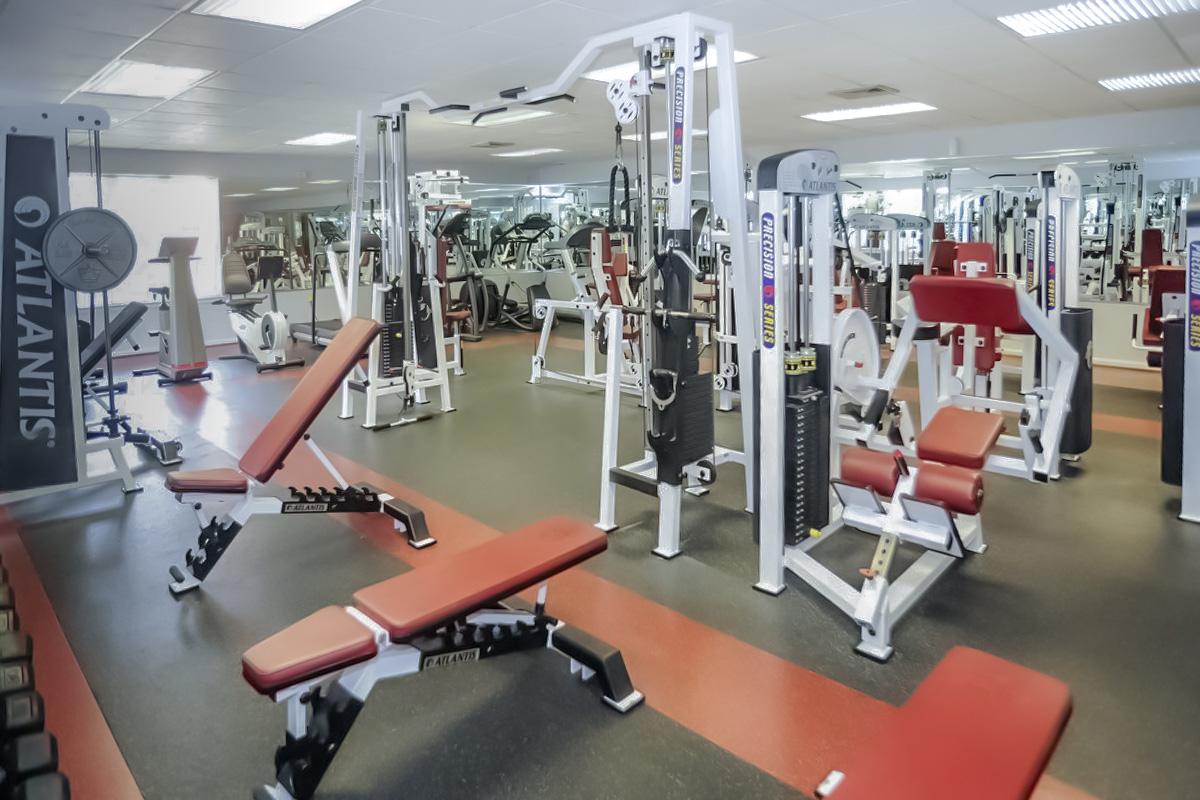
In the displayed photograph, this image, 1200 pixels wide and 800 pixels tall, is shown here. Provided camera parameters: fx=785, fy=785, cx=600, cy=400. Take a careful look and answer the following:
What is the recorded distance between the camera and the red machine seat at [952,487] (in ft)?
8.55

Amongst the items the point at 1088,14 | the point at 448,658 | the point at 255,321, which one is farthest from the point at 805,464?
the point at 255,321

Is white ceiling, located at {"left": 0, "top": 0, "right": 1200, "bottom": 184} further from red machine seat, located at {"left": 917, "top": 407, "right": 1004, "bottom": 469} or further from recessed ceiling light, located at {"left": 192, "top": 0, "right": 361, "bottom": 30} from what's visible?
red machine seat, located at {"left": 917, "top": 407, "right": 1004, "bottom": 469}

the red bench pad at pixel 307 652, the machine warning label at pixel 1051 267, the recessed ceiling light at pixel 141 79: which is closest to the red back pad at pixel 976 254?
the machine warning label at pixel 1051 267

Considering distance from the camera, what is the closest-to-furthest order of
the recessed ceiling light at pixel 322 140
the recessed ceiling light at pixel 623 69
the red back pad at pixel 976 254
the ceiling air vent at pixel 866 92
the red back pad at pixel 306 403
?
the red back pad at pixel 306 403 < the red back pad at pixel 976 254 < the recessed ceiling light at pixel 623 69 < the ceiling air vent at pixel 866 92 < the recessed ceiling light at pixel 322 140

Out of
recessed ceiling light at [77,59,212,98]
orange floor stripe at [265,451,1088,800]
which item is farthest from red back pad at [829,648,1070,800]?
recessed ceiling light at [77,59,212,98]

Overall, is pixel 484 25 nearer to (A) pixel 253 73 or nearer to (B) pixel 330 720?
(A) pixel 253 73

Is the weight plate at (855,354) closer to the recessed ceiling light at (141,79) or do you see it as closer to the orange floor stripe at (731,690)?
the orange floor stripe at (731,690)

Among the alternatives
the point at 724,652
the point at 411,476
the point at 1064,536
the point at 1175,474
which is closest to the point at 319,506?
the point at 411,476

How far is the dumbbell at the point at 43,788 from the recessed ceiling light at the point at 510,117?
19.3 ft

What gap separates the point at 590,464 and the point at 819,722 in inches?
99.0

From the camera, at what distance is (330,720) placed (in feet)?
5.79

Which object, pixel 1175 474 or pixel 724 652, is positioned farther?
pixel 1175 474

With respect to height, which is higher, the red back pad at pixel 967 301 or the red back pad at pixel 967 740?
the red back pad at pixel 967 301

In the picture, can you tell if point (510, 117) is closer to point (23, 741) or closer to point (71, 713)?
point (71, 713)
